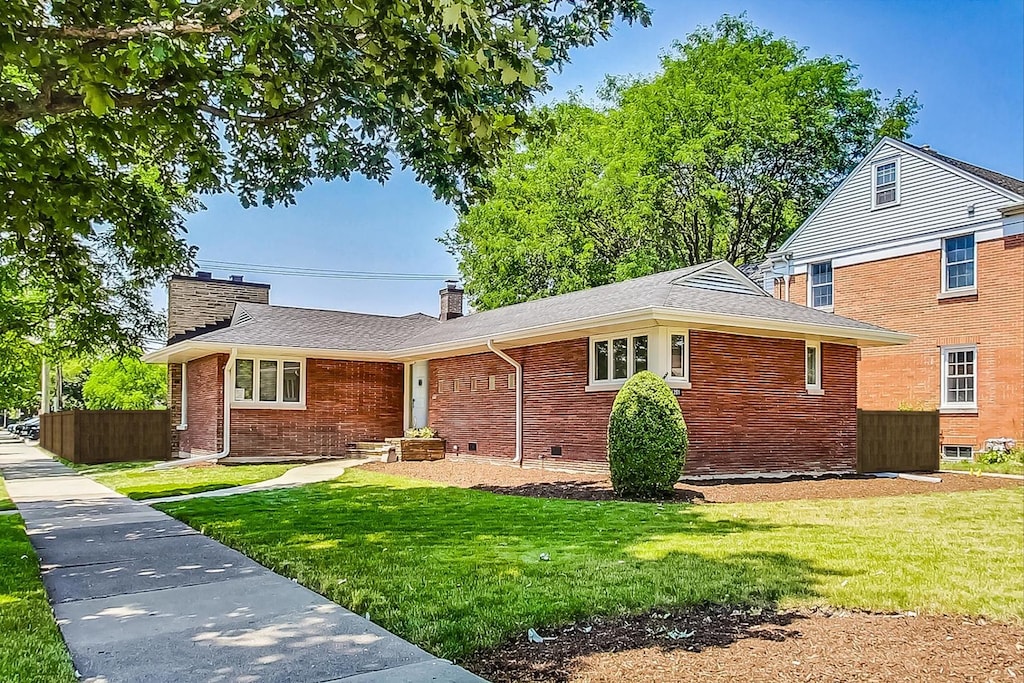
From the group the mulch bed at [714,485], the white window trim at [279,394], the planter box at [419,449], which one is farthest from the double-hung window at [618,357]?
the white window trim at [279,394]

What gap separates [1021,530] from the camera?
9.19 metres

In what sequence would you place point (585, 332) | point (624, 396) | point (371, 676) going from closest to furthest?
1. point (371, 676)
2. point (624, 396)
3. point (585, 332)

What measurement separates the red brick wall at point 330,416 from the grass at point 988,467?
558 inches

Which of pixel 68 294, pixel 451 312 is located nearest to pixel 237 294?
pixel 451 312

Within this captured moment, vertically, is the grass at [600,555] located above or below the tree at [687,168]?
below

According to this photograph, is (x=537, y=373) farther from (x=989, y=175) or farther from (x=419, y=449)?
(x=989, y=175)

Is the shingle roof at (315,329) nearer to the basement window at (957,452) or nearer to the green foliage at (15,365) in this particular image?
the green foliage at (15,365)

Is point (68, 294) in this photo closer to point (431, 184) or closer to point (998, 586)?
point (431, 184)

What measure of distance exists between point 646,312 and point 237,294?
1633cm

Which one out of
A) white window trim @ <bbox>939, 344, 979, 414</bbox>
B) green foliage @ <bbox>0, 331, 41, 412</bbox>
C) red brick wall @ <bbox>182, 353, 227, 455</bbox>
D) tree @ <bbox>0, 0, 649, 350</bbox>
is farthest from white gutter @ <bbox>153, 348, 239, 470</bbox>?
white window trim @ <bbox>939, 344, 979, 414</bbox>

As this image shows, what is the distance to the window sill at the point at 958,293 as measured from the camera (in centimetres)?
2031

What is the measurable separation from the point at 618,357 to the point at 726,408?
2177 millimetres

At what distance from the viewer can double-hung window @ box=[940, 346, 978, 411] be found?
20297mm

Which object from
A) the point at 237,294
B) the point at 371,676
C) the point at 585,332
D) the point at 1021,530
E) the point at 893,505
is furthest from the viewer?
the point at 237,294
